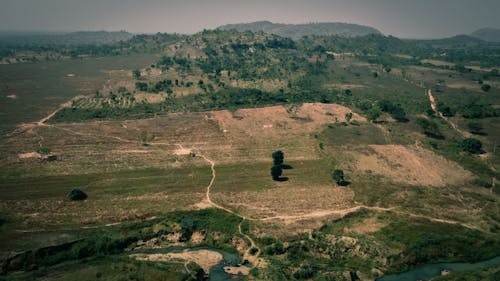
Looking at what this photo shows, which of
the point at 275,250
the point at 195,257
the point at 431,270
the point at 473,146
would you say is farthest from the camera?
the point at 473,146

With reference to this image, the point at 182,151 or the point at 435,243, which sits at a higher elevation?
the point at 182,151

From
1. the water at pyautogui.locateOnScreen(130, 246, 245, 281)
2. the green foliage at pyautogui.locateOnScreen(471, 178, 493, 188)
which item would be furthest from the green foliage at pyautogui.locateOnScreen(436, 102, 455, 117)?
the water at pyautogui.locateOnScreen(130, 246, 245, 281)

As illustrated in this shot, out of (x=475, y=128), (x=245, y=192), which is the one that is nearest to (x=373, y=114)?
(x=475, y=128)

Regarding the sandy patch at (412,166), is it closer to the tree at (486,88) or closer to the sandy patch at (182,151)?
the sandy patch at (182,151)

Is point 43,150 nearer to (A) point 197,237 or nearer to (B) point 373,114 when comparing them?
(A) point 197,237

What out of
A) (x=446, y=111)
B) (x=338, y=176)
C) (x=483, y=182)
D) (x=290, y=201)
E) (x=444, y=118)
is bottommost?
(x=290, y=201)

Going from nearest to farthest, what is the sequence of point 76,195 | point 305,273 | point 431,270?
1. point 305,273
2. point 431,270
3. point 76,195

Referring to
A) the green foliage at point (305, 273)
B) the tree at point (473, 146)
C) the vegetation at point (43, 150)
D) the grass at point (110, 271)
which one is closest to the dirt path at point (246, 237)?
the green foliage at point (305, 273)

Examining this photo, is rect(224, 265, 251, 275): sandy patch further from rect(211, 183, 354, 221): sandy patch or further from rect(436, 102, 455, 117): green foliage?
rect(436, 102, 455, 117): green foliage
